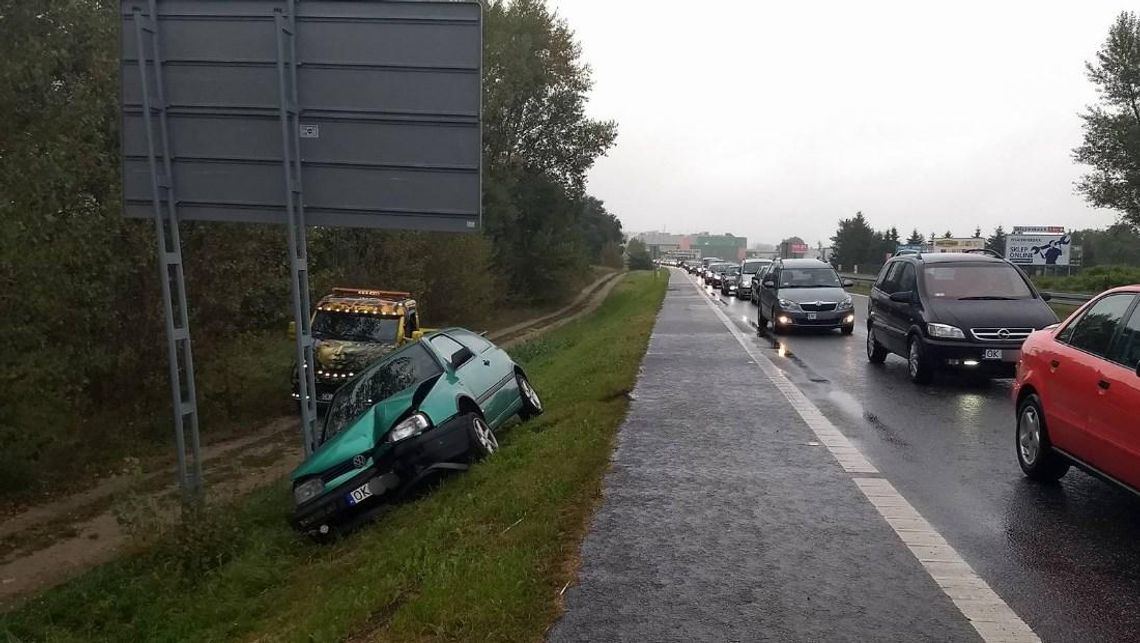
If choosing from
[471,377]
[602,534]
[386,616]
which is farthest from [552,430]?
[386,616]

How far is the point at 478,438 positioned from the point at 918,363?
646 centimetres

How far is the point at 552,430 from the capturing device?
9.22 m

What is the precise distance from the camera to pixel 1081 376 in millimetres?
5957

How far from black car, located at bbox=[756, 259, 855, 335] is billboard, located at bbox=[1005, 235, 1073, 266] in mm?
25365

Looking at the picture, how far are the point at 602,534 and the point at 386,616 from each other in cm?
146

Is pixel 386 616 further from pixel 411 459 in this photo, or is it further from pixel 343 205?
pixel 343 205

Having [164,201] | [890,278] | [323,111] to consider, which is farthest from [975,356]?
[164,201]

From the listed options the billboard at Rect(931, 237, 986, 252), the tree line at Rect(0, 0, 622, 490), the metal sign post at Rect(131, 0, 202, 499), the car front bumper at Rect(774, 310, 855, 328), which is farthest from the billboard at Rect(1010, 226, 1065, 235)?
the metal sign post at Rect(131, 0, 202, 499)

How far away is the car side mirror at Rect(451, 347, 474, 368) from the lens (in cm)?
936

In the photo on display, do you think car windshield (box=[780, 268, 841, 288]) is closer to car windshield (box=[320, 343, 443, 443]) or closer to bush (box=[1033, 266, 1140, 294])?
car windshield (box=[320, 343, 443, 443])

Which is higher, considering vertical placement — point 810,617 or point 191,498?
point 810,617

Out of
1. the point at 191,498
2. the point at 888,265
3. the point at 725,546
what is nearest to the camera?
the point at 725,546

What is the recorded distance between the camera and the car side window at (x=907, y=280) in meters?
12.5

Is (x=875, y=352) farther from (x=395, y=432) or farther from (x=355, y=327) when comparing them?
(x=395, y=432)
